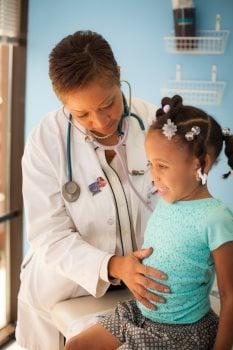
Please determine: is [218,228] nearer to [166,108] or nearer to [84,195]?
[166,108]

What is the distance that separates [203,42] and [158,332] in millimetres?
1940

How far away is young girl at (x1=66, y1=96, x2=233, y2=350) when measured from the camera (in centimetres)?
104

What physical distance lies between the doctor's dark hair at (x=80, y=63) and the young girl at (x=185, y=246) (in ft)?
0.73

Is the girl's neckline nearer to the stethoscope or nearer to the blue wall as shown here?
the stethoscope

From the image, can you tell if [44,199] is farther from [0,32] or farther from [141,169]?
[0,32]

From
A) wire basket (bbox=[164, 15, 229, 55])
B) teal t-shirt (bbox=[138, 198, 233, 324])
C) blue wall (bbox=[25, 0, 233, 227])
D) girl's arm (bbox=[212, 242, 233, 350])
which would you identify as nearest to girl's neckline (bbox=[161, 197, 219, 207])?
teal t-shirt (bbox=[138, 198, 233, 324])

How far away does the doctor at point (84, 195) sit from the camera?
129cm

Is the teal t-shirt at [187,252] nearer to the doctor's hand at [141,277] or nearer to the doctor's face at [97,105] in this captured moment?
the doctor's hand at [141,277]

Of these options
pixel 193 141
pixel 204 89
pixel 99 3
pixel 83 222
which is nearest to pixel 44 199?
pixel 83 222

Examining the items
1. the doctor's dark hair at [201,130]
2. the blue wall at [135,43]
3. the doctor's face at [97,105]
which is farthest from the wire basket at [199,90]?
the doctor's dark hair at [201,130]

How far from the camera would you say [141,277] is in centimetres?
113

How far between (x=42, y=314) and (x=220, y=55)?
1842 millimetres

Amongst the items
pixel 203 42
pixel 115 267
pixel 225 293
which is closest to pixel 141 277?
pixel 115 267

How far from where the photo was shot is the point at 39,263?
147 cm
